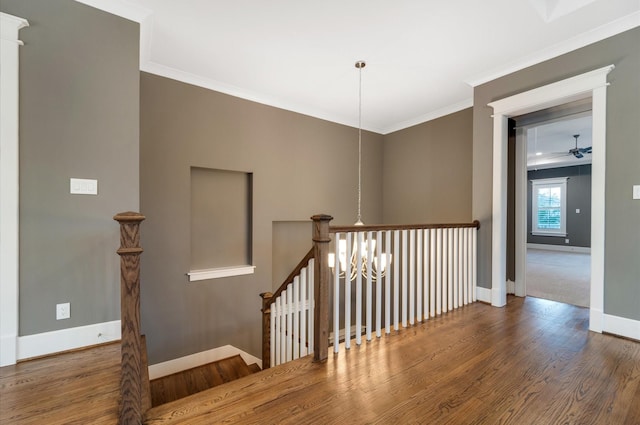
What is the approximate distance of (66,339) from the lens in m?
2.09

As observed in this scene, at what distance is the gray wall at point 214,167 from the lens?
10.5 feet

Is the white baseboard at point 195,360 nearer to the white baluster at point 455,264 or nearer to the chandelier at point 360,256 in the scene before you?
the chandelier at point 360,256

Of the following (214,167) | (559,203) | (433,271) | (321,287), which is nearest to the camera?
(321,287)

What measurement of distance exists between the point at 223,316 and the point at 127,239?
8.82ft

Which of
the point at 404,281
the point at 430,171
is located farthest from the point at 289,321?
the point at 430,171

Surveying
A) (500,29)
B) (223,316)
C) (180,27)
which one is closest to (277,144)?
(180,27)

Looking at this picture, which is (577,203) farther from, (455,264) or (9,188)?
(9,188)

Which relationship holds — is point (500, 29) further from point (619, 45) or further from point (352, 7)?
Answer: point (352, 7)

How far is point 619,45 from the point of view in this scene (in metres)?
2.44

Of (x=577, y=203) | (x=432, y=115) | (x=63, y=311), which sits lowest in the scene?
(x=63, y=311)

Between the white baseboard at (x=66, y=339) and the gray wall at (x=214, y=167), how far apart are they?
944mm

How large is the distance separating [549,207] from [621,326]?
8.58 metres

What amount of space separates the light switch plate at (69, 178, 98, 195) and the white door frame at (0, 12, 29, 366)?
29cm

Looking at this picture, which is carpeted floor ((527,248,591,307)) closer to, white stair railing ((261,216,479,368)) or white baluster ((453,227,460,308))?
white stair railing ((261,216,479,368))
